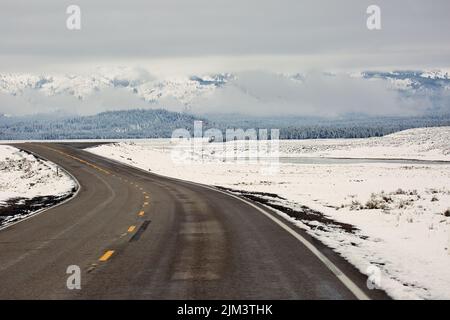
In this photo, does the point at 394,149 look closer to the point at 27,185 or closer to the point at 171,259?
the point at 27,185

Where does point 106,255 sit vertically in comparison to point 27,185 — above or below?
above

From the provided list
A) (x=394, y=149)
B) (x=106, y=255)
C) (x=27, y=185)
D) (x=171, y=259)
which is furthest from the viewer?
(x=394, y=149)

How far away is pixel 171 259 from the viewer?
38.8 feet

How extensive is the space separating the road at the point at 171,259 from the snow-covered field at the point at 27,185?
4774mm

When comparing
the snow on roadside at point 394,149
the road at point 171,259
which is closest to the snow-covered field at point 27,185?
the road at point 171,259

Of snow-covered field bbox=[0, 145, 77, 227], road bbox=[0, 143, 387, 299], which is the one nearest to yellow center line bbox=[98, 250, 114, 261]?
road bbox=[0, 143, 387, 299]

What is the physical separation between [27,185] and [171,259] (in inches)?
1548

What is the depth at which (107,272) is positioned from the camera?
1060cm

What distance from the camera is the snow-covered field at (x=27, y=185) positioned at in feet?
85.1

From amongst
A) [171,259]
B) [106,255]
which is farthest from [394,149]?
[171,259]

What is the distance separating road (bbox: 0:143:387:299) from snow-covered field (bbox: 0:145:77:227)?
Answer: 4774 mm

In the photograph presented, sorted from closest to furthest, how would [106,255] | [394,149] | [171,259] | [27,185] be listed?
1. [171,259]
2. [106,255]
3. [27,185]
4. [394,149]

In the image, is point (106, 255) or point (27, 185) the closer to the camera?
point (106, 255)
